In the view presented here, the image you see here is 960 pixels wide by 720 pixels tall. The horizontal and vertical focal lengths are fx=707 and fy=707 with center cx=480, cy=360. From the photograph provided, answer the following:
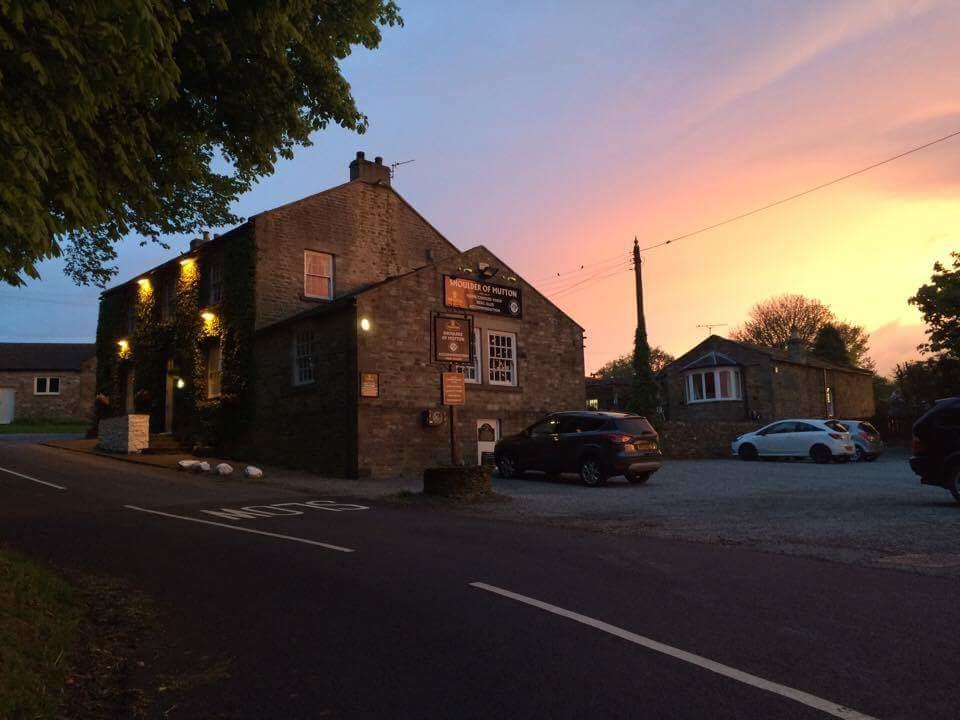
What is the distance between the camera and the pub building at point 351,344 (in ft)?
66.4

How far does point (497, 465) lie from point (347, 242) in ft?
34.9

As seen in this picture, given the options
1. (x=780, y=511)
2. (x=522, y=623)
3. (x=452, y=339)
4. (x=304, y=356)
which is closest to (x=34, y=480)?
(x=304, y=356)

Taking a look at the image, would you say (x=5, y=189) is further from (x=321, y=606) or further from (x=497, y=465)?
(x=497, y=465)

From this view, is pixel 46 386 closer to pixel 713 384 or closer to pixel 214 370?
pixel 214 370

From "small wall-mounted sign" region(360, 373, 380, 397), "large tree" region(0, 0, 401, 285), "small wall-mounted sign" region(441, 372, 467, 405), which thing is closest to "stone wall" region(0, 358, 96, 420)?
"small wall-mounted sign" region(360, 373, 380, 397)

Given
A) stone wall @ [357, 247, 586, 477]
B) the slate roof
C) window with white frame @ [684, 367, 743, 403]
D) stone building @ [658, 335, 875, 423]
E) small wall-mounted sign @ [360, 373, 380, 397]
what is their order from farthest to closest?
the slate roof
window with white frame @ [684, 367, 743, 403]
stone building @ [658, 335, 875, 423]
stone wall @ [357, 247, 586, 477]
small wall-mounted sign @ [360, 373, 380, 397]

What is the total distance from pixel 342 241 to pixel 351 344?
686 cm

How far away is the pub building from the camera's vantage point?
2025 cm

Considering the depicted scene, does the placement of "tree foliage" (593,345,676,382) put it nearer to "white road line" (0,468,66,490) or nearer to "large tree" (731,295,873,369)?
"large tree" (731,295,873,369)

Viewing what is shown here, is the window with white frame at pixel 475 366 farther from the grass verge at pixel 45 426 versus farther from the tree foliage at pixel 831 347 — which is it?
the tree foliage at pixel 831 347

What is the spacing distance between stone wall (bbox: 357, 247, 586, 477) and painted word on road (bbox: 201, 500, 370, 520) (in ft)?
18.0

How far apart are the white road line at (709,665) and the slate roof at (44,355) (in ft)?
171

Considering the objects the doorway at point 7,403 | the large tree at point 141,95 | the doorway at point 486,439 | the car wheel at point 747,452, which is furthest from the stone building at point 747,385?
the doorway at point 7,403

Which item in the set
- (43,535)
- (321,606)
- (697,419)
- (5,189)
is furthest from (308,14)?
(697,419)
